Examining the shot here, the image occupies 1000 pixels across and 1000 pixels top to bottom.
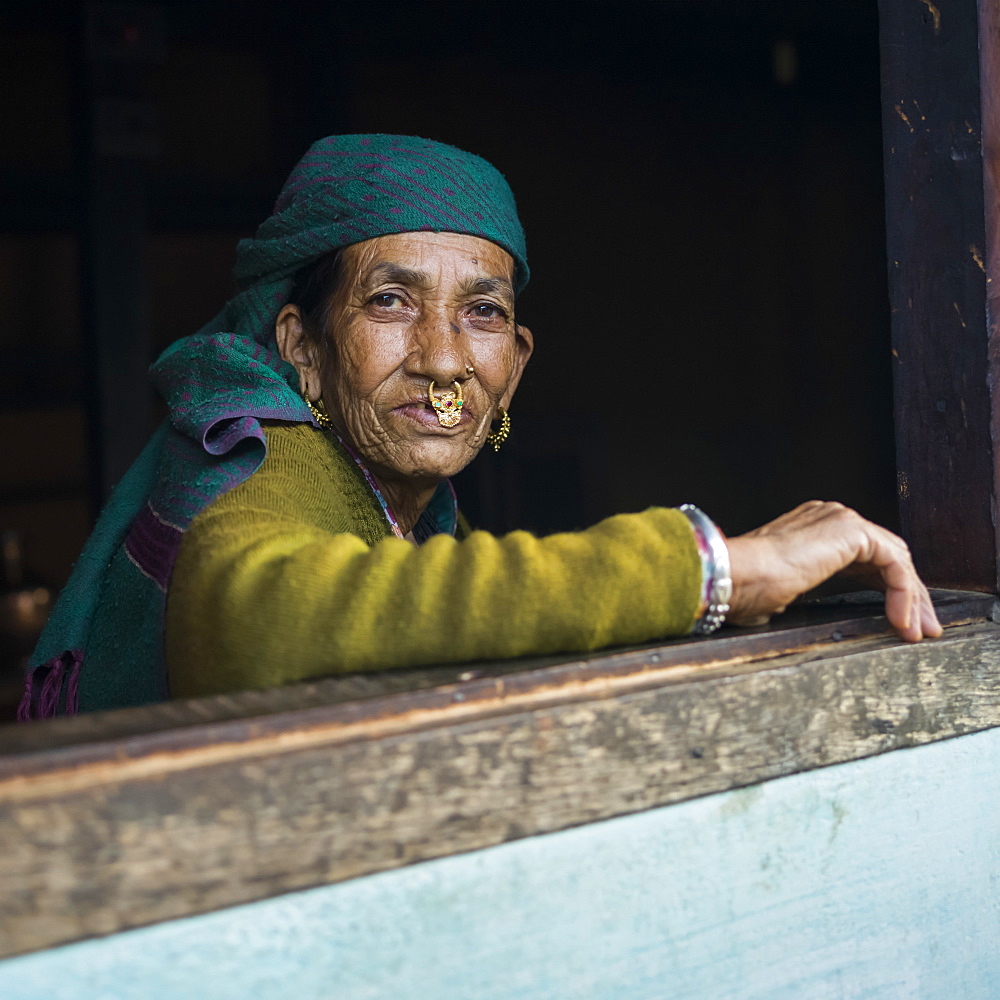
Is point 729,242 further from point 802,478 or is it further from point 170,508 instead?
point 170,508

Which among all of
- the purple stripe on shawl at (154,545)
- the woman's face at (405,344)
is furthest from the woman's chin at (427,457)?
the purple stripe on shawl at (154,545)

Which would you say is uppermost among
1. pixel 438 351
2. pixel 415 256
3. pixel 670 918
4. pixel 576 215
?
pixel 576 215

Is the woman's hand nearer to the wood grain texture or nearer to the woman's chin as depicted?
the wood grain texture

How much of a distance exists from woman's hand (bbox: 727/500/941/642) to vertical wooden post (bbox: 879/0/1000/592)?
0.28 metres

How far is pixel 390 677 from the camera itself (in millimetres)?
1102

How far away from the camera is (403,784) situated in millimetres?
983

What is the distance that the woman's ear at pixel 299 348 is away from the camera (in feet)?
6.26

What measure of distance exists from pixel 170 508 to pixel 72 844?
727mm

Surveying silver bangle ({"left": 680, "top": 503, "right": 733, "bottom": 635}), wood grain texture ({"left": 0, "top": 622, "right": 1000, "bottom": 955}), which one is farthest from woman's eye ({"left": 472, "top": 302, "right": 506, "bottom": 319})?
wood grain texture ({"left": 0, "top": 622, "right": 1000, "bottom": 955})

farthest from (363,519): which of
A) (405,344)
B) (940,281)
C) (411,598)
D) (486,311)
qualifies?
(940,281)

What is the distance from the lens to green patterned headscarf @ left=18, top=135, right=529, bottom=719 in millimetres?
1525

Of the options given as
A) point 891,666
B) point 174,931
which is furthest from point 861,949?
point 174,931

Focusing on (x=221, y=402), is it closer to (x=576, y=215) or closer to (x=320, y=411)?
(x=320, y=411)

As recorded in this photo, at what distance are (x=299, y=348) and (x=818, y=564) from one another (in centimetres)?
103
